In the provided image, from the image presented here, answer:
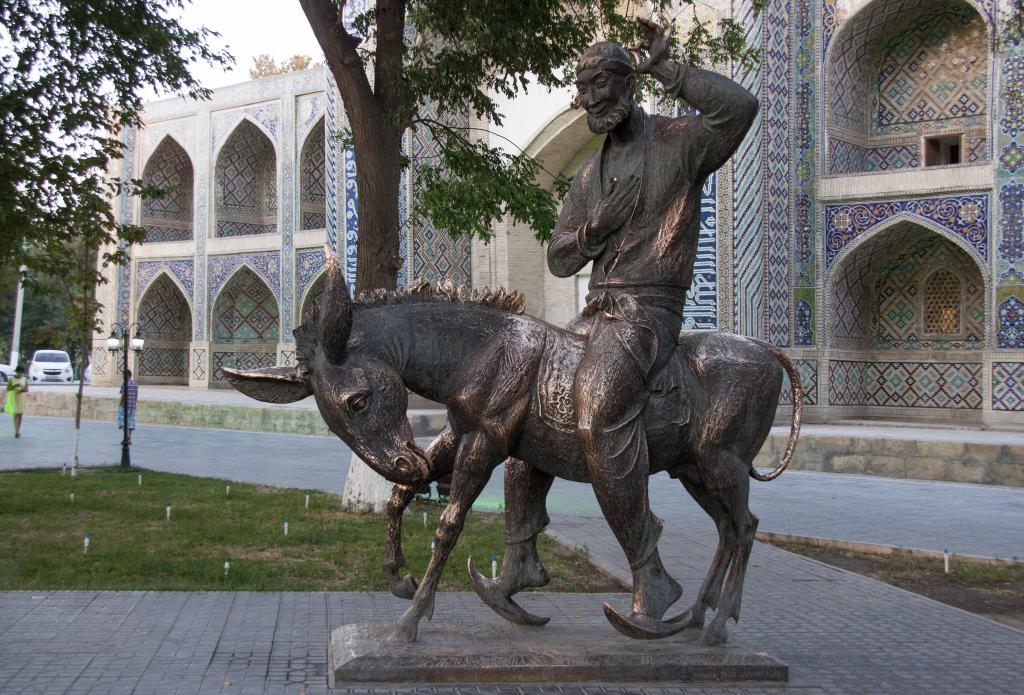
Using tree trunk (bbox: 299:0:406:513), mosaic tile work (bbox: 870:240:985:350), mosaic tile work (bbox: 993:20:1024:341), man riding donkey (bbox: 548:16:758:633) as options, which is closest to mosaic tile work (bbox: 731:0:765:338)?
mosaic tile work (bbox: 870:240:985:350)

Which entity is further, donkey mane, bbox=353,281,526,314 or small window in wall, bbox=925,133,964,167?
small window in wall, bbox=925,133,964,167

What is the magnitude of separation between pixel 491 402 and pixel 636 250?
84 centimetres

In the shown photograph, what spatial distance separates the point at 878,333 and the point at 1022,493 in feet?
23.9

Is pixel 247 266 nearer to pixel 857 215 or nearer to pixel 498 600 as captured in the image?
pixel 857 215

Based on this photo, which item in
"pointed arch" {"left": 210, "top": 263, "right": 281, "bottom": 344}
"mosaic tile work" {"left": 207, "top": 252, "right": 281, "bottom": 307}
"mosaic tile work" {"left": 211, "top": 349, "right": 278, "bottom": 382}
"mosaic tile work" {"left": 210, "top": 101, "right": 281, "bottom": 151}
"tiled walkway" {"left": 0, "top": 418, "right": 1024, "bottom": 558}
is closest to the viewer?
"tiled walkway" {"left": 0, "top": 418, "right": 1024, "bottom": 558}

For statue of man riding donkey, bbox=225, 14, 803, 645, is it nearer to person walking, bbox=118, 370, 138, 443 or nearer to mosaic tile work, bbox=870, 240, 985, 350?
person walking, bbox=118, 370, 138, 443

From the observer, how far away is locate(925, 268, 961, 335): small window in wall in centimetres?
1786

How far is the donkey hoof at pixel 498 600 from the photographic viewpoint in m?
4.40

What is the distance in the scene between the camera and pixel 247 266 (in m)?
25.7

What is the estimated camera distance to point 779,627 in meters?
5.26

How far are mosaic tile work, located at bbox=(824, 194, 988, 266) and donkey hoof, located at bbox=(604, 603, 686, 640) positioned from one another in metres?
13.7

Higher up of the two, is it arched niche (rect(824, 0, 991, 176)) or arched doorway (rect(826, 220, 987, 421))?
arched niche (rect(824, 0, 991, 176))

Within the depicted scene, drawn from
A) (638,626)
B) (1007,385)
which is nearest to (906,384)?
(1007,385)

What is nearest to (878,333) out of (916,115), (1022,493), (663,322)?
(916,115)
